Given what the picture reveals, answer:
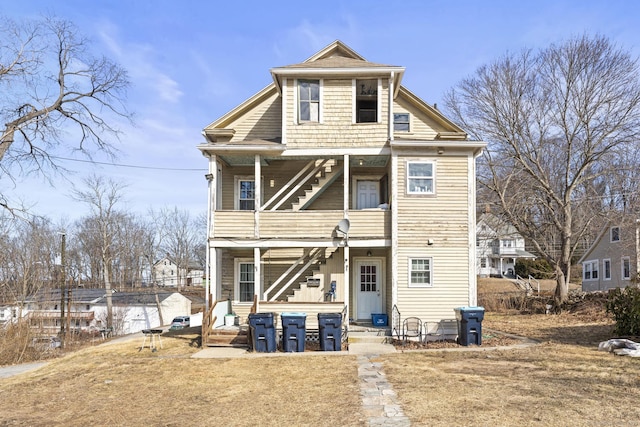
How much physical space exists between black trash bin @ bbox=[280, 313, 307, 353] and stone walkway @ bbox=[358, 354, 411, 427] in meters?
2.48

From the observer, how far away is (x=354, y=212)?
15.0m

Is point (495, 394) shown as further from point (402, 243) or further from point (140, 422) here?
point (402, 243)

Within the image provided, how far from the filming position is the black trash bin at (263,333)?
43.0ft

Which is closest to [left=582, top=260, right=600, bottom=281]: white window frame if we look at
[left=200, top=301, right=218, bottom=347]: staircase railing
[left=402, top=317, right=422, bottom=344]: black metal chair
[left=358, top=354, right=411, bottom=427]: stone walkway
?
[left=402, top=317, right=422, bottom=344]: black metal chair

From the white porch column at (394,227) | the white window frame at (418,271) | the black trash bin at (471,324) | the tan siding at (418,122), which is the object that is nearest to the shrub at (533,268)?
the tan siding at (418,122)

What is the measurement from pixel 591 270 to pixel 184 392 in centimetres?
3588

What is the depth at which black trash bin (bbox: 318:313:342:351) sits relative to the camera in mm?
13102

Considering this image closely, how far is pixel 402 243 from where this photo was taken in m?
14.7

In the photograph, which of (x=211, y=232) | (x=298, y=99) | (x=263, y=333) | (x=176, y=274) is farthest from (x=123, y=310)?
(x=176, y=274)

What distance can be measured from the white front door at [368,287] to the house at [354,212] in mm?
34

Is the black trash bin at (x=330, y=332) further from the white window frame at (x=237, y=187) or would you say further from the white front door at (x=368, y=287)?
the white window frame at (x=237, y=187)

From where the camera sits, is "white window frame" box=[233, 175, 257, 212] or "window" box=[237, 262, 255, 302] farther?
"white window frame" box=[233, 175, 257, 212]

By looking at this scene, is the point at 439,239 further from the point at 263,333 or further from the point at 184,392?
the point at 184,392

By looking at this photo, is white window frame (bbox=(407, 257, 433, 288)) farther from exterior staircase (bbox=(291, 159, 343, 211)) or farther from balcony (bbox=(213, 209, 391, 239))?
exterior staircase (bbox=(291, 159, 343, 211))
